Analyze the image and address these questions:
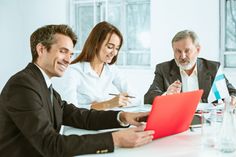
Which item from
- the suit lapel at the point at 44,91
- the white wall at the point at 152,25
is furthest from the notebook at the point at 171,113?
the white wall at the point at 152,25

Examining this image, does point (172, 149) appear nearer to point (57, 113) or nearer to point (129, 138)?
point (129, 138)

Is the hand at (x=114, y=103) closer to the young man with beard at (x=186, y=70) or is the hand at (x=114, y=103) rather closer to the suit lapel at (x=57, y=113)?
the young man with beard at (x=186, y=70)

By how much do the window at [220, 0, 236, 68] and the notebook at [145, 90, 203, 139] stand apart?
3.20m

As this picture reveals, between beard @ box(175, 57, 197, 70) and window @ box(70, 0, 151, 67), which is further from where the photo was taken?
window @ box(70, 0, 151, 67)

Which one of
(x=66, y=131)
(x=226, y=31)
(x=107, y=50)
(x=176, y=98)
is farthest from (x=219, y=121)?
(x=226, y=31)

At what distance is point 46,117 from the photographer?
4.30ft

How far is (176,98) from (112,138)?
0.31 meters

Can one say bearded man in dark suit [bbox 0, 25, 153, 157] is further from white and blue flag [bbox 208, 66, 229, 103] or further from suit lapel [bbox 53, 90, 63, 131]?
white and blue flag [bbox 208, 66, 229, 103]

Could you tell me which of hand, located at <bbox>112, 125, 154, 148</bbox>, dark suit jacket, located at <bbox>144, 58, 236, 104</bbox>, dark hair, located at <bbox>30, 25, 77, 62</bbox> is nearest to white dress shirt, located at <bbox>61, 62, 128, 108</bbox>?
dark suit jacket, located at <bbox>144, 58, 236, 104</bbox>

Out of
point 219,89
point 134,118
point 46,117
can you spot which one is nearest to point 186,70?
point 219,89

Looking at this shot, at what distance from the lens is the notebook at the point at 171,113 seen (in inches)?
51.6

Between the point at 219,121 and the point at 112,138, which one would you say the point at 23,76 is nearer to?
the point at 112,138

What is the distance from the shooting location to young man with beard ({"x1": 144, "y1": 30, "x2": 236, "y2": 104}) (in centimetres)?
259

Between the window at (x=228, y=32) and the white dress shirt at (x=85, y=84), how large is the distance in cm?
229
